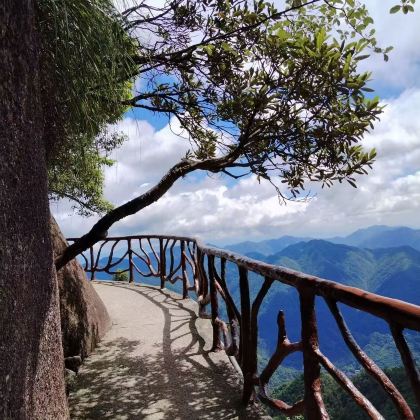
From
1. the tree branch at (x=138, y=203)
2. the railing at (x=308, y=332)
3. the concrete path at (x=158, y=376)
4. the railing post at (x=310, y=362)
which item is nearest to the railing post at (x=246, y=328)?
the railing at (x=308, y=332)

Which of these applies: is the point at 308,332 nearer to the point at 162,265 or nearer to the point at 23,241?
the point at 23,241

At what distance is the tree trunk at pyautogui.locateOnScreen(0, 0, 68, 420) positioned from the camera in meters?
2.63

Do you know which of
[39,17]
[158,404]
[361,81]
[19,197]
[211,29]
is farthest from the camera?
[211,29]

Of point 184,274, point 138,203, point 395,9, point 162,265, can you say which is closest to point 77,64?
point 138,203

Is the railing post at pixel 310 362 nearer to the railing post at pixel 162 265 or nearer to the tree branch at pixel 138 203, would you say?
the tree branch at pixel 138 203

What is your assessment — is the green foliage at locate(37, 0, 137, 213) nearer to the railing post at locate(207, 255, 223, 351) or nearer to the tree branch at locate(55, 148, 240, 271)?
the tree branch at locate(55, 148, 240, 271)

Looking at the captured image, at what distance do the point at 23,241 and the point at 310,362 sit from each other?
6.68ft

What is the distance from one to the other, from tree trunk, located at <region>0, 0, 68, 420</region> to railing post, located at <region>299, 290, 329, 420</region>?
71.0 inches

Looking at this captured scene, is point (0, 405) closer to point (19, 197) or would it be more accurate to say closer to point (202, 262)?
point (19, 197)

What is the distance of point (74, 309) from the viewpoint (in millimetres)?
6250

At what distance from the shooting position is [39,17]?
3.92 m

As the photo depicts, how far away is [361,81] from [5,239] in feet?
11.6

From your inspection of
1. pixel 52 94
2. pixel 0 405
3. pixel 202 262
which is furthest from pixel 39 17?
pixel 202 262

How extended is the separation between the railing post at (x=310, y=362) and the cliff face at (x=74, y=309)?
4.39 m
